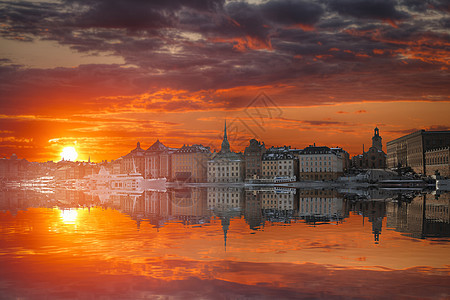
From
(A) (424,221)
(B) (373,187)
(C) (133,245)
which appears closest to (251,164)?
(B) (373,187)

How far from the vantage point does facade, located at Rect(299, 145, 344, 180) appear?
181 meters

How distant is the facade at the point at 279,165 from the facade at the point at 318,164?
16.3ft

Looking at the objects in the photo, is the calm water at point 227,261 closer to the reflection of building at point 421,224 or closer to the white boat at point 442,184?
the reflection of building at point 421,224

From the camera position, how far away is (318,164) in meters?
183

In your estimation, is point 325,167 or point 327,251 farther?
point 325,167

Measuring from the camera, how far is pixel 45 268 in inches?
824

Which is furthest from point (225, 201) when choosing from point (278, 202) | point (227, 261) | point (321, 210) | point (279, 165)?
point (279, 165)

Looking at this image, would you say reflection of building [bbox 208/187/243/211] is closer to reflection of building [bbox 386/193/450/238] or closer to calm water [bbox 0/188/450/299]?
reflection of building [bbox 386/193/450/238]

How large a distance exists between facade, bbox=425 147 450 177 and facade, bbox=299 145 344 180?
104ft

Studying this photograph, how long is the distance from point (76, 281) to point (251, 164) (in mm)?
181109

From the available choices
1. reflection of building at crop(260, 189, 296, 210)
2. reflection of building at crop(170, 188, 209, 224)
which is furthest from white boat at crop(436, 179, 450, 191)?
reflection of building at crop(170, 188, 209, 224)

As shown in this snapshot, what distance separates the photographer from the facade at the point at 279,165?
623 ft

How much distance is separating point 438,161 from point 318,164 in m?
40.2

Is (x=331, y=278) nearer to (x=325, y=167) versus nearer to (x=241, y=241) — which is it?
(x=241, y=241)
